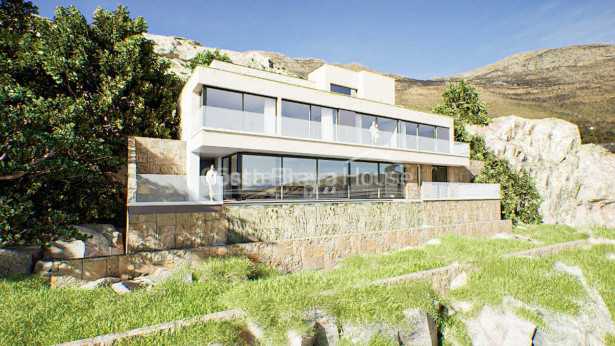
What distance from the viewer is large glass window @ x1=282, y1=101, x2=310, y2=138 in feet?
50.1

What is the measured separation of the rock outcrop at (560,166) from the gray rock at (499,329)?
20.1 m

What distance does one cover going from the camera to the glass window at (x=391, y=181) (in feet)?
62.8

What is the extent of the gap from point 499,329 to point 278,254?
6.61 m

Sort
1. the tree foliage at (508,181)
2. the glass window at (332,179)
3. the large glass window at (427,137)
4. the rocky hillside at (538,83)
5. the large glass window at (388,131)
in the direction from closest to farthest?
the glass window at (332,179), the large glass window at (388,131), the large glass window at (427,137), the tree foliage at (508,181), the rocky hillside at (538,83)

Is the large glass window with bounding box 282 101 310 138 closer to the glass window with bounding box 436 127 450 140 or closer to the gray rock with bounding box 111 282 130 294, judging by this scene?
the gray rock with bounding box 111 282 130 294

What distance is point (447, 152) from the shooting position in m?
21.2

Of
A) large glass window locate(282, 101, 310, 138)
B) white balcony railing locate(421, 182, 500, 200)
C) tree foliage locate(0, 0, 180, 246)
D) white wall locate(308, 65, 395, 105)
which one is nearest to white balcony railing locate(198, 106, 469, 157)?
large glass window locate(282, 101, 310, 138)

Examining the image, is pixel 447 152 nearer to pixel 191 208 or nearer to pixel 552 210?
pixel 552 210

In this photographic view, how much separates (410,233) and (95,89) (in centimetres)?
1514

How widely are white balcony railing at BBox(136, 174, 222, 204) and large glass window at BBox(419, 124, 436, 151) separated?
43.5ft

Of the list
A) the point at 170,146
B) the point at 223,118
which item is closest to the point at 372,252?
the point at 223,118

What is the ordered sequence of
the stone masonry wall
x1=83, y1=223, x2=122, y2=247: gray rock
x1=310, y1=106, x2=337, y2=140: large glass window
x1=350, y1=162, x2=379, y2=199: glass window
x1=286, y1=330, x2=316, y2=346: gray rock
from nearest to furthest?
1. x1=286, y1=330, x2=316, y2=346: gray rock
2. x1=83, y1=223, x2=122, y2=247: gray rock
3. the stone masonry wall
4. x1=310, y1=106, x2=337, y2=140: large glass window
5. x1=350, y1=162, x2=379, y2=199: glass window

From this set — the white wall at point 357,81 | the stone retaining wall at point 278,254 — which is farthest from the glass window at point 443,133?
the stone retaining wall at point 278,254

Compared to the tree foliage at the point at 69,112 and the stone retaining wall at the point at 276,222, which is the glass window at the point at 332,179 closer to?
the stone retaining wall at the point at 276,222
